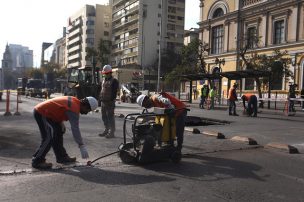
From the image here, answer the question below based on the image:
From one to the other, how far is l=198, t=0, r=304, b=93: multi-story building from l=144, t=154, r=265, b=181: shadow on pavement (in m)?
25.8

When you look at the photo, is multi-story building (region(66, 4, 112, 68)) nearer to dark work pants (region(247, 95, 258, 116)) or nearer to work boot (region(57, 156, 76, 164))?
dark work pants (region(247, 95, 258, 116))

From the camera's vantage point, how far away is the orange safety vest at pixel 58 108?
265 inches

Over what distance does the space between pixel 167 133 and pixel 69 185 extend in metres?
2.35

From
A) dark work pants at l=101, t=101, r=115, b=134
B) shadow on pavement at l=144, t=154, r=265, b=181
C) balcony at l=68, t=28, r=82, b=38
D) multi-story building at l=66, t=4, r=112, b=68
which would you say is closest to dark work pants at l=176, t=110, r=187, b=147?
shadow on pavement at l=144, t=154, r=265, b=181

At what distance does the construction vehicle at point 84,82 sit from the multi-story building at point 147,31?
5647cm

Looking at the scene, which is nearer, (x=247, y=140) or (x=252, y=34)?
(x=247, y=140)

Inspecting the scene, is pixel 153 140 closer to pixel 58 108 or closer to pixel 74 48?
pixel 58 108

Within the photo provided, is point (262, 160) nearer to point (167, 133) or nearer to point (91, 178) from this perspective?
point (167, 133)

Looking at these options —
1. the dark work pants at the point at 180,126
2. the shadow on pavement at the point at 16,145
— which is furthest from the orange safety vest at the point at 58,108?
the dark work pants at the point at 180,126

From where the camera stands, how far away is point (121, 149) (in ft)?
24.8

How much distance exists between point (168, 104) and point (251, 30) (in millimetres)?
38487

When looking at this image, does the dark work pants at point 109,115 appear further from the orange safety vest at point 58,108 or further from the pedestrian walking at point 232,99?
the pedestrian walking at point 232,99

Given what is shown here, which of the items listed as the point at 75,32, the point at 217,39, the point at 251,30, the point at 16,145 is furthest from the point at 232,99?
the point at 75,32

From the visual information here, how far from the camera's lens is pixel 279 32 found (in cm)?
4016
